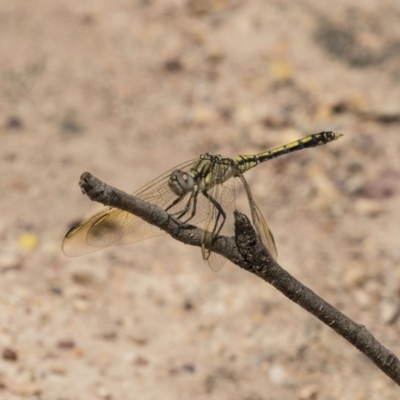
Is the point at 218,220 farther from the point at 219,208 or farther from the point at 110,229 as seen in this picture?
the point at 110,229

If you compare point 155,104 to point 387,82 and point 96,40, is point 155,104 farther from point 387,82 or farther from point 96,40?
point 387,82

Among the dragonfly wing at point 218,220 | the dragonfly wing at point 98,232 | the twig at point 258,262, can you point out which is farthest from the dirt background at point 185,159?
the twig at point 258,262

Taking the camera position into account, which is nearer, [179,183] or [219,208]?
[179,183]

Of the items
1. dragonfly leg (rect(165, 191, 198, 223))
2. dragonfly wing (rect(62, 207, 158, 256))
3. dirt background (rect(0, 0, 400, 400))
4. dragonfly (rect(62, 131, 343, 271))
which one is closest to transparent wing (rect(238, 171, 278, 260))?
dragonfly (rect(62, 131, 343, 271))

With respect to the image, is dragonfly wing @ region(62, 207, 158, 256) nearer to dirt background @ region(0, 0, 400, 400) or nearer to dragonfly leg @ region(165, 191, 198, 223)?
dragonfly leg @ region(165, 191, 198, 223)

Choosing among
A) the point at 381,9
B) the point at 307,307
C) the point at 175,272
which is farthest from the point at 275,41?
the point at 307,307

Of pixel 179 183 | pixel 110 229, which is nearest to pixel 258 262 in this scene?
pixel 179 183

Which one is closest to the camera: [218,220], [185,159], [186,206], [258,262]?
[258,262]
